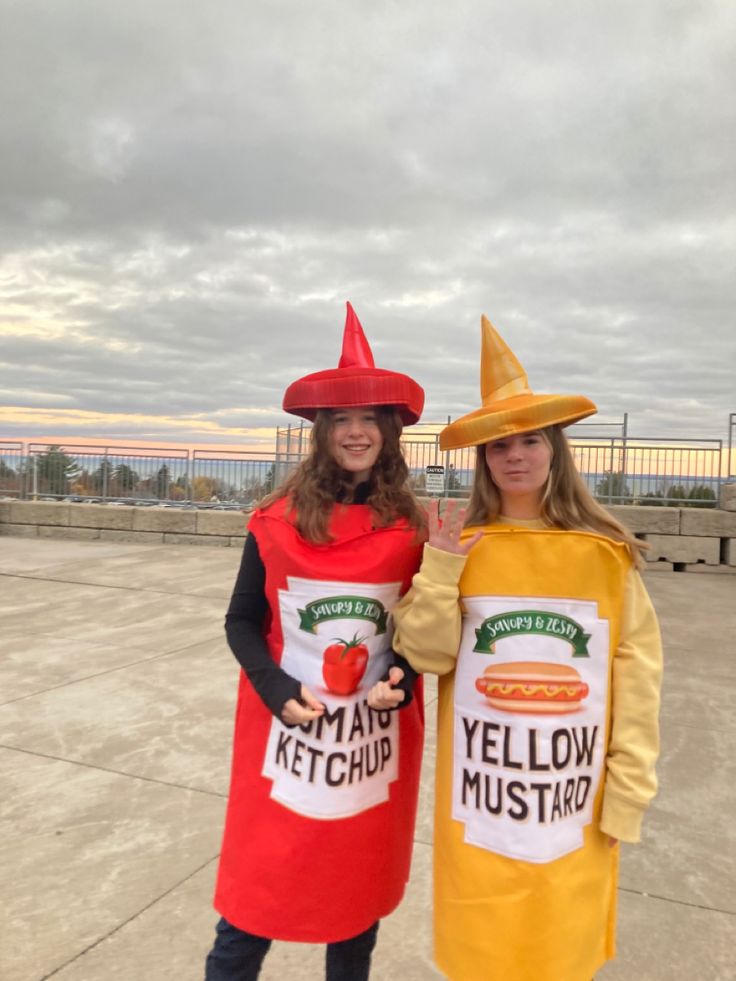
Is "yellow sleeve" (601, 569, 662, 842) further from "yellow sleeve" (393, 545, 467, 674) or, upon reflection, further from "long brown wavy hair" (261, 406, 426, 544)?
"long brown wavy hair" (261, 406, 426, 544)

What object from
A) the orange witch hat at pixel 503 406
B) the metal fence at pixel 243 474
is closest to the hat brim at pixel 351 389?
the orange witch hat at pixel 503 406

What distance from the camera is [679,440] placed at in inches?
460

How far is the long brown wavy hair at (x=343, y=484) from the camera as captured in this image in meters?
1.78

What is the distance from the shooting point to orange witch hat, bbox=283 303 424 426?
1793 mm

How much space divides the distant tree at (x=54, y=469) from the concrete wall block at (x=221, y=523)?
11.6 ft

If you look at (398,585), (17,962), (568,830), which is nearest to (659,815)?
(568,830)

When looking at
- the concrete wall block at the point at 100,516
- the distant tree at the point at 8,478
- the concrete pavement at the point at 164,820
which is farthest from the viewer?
the distant tree at the point at 8,478

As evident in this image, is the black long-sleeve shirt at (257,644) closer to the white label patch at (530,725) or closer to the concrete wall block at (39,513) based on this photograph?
the white label patch at (530,725)

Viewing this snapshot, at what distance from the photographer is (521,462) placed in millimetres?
1676

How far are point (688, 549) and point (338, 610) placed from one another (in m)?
10.9

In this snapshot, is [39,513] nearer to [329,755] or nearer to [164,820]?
[164,820]

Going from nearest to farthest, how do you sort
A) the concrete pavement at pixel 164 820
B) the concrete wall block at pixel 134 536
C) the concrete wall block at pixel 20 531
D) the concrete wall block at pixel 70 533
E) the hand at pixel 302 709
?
the hand at pixel 302 709, the concrete pavement at pixel 164 820, the concrete wall block at pixel 134 536, the concrete wall block at pixel 70 533, the concrete wall block at pixel 20 531

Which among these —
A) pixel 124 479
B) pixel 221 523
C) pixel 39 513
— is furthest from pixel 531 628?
pixel 39 513

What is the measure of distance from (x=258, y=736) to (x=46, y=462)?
47.4 ft
